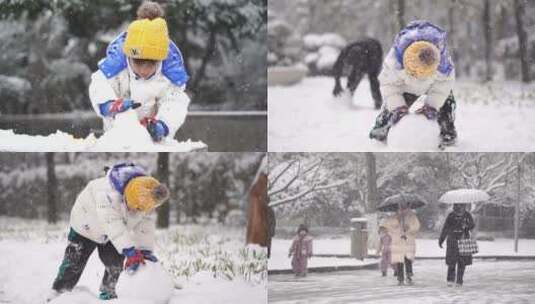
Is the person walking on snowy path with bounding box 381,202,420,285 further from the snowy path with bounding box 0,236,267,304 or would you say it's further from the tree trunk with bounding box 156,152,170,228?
the tree trunk with bounding box 156,152,170,228

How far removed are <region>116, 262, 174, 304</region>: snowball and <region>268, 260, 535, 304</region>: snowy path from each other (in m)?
0.37

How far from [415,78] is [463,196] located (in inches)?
16.8

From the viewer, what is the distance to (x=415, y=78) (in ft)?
6.49

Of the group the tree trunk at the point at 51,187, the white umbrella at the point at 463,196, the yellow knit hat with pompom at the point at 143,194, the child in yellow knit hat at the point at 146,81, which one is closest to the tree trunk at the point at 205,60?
the child in yellow knit hat at the point at 146,81

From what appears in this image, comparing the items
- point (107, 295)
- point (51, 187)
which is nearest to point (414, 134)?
point (107, 295)

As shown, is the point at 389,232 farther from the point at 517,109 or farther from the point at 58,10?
the point at 58,10

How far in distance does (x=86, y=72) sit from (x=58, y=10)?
0.22 m

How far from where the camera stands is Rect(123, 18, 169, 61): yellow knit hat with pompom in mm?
1967

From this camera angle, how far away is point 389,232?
2.22 metres

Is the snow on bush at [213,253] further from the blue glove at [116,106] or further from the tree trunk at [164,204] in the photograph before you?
the blue glove at [116,106]

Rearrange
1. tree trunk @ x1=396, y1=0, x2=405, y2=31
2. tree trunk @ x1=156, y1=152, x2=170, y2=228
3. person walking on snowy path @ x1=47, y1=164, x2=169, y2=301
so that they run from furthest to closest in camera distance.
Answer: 1. tree trunk @ x1=156, y1=152, x2=170, y2=228
2. tree trunk @ x1=396, y1=0, x2=405, y2=31
3. person walking on snowy path @ x1=47, y1=164, x2=169, y2=301

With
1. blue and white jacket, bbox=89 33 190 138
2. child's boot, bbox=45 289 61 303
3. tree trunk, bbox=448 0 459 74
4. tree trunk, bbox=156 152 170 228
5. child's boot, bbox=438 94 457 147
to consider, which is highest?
tree trunk, bbox=448 0 459 74

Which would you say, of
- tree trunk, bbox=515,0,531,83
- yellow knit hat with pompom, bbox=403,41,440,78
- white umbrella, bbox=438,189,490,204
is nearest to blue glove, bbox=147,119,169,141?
yellow knit hat with pompom, bbox=403,41,440,78

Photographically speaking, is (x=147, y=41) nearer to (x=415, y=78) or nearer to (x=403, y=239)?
(x=415, y=78)
